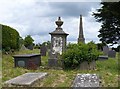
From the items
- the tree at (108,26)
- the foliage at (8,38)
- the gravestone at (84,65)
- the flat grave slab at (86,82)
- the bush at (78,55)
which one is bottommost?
the flat grave slab at (86,82)

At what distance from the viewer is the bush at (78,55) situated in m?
11.6

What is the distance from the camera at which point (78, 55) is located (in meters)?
11.6

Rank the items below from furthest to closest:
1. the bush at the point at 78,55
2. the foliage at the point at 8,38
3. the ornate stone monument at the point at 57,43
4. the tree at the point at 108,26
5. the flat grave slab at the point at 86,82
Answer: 1. the tree at the point at 108,26
2. the foliage at the point at 8,38
3. the ornate stone monument at the point at 57,43
4. the bush at the point at 78,55
5. the flat grave slab at the point at 86,82

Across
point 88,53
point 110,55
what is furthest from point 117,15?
point 88,53

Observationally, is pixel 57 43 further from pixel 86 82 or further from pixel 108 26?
pixel 108 26

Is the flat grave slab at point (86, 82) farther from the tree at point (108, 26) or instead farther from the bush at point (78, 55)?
the tree at point (108, 26)

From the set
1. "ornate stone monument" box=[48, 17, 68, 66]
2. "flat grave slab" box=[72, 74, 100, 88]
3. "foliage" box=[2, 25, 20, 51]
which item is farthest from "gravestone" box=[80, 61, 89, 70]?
"foliage" box=[2, 25, 20, 51]

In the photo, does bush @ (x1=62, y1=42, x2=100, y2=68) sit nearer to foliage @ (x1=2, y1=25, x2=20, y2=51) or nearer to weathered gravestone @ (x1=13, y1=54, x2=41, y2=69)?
weathered gravestone @ (x1=13, y1=54, x2=41, y2=69)

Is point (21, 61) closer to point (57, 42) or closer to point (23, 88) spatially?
point (57, 42)

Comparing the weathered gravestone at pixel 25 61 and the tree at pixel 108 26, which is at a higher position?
the tree at pixel 108 26

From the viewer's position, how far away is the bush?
38.2 feet

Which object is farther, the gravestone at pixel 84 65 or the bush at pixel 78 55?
the gravestone at pixel 84 65

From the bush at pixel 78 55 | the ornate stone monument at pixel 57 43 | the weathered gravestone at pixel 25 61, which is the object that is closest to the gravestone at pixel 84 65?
the bush at pixel 78 55

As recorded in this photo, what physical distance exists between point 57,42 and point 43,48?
498 centimetres
